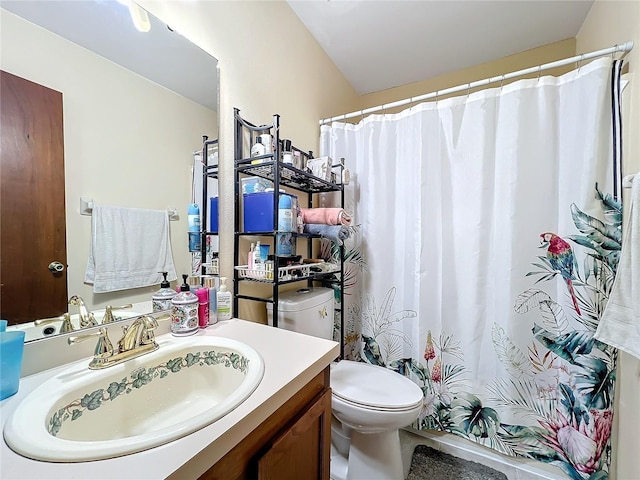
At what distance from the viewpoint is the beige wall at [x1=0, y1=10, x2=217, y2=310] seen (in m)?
0.63

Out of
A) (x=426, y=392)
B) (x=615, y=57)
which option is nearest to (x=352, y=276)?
(x=426, y=392)

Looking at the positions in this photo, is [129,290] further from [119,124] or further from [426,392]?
[426,392]

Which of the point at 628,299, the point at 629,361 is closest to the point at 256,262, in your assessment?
the point at 628,299

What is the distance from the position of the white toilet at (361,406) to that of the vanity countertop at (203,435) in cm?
44

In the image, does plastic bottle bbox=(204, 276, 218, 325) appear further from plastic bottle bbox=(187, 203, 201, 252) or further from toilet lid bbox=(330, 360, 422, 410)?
toilet lid bbox=(330, 360, 422, 410)

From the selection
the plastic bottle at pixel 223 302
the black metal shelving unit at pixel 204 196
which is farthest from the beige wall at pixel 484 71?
the plastic bottle at pixel 223 302

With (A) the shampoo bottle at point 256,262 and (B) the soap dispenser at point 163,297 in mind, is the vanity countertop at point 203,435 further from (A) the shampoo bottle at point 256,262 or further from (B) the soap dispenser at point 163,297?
(A) the shampoo bottle at point 256,262

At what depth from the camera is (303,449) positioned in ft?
2.17

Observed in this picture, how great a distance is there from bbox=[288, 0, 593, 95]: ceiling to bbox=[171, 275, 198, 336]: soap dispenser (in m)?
1.58

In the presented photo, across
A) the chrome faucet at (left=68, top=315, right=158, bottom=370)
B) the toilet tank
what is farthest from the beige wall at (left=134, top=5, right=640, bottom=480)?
the chrome faucet at (left=68, top=315, right=158, bottom=370)

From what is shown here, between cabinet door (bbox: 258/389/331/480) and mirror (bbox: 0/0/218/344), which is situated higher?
mirror (bbox: 0/0/218/344)

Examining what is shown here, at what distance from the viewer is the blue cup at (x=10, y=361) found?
1.71ft

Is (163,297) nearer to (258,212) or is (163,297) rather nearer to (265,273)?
(265,273)

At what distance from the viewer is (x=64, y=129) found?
2.20 feet
